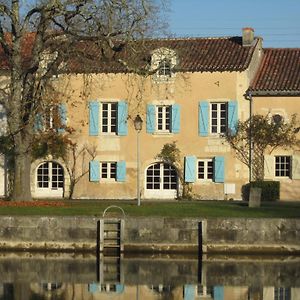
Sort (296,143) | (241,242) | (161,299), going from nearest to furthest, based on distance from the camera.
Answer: (161,299) < (241,242) < (296,143)

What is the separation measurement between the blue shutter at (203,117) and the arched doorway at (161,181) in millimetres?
2289

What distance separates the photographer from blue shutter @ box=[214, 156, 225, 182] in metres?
45.9

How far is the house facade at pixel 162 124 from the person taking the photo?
151ft

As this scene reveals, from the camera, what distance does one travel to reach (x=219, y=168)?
45906mm

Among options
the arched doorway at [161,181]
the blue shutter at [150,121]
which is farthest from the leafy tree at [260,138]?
the blue shutter at [150,121]

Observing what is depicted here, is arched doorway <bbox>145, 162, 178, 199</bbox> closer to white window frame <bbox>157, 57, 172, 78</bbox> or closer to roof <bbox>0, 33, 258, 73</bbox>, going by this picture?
white window frame <bbox>157, 57, 172, 78</bbox>

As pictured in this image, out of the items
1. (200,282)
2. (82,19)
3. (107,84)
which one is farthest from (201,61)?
(200,282)

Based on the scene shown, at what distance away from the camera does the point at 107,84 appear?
47.1 m

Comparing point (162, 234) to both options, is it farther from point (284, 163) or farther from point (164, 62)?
point (284, 163)

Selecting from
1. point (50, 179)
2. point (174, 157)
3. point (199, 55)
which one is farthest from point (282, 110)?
point (50, 179)

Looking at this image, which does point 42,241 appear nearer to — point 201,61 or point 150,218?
point 150,218

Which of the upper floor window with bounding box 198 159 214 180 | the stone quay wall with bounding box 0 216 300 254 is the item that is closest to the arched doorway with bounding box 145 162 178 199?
the upper floor window with bounding box 198 159 214 180

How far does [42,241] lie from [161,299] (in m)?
9.36

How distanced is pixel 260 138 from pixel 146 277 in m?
20.1
